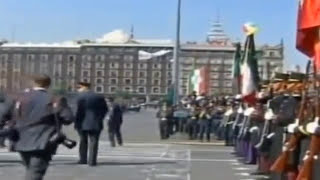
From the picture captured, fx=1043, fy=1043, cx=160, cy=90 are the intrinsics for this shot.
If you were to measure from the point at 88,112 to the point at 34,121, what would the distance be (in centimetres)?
958

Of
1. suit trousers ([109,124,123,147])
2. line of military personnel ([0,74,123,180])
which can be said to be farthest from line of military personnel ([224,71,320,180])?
suit trousers ([109,124,123,147])

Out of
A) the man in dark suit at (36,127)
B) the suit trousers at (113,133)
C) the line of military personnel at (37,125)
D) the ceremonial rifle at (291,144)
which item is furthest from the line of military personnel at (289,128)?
the suit trousers at (113,133)

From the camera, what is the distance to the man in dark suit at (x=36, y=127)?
39.0 ft

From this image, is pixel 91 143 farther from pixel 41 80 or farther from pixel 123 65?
pixel 123 65

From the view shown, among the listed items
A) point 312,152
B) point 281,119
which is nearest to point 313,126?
point 312,152

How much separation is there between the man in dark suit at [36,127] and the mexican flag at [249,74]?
10.5 metres

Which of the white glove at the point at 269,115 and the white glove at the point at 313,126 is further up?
the white glove at the point at 313,126

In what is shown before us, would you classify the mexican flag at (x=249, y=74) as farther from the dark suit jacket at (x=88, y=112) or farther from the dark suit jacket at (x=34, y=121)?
the dark suit jacket at (x=34, y=121)

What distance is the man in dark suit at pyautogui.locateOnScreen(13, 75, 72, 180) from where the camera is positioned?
39.0ft

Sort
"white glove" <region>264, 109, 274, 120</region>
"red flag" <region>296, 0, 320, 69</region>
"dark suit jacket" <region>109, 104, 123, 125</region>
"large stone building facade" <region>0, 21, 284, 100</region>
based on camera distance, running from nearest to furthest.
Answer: "red flag" <region>296, 0, 320, 69</region> < "white glove" <region>264, 109, 274, 120</region> < "dark suit jacket" <region>109, 104, 123, 125</region> < "large stone building facade" <region>0, 21, 284, 100</region>

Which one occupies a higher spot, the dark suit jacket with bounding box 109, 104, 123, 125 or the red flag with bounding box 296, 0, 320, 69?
the red flag with bounding box 296, 0, 320, 69

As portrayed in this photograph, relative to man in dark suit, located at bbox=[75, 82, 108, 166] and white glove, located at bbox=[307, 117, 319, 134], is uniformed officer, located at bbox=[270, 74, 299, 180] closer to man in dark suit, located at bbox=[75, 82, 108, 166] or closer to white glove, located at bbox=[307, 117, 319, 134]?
white glove, located at bbox=[307, 117, 319, 134]

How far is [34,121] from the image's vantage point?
471 inches

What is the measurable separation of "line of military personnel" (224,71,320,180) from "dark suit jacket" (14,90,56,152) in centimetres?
277
